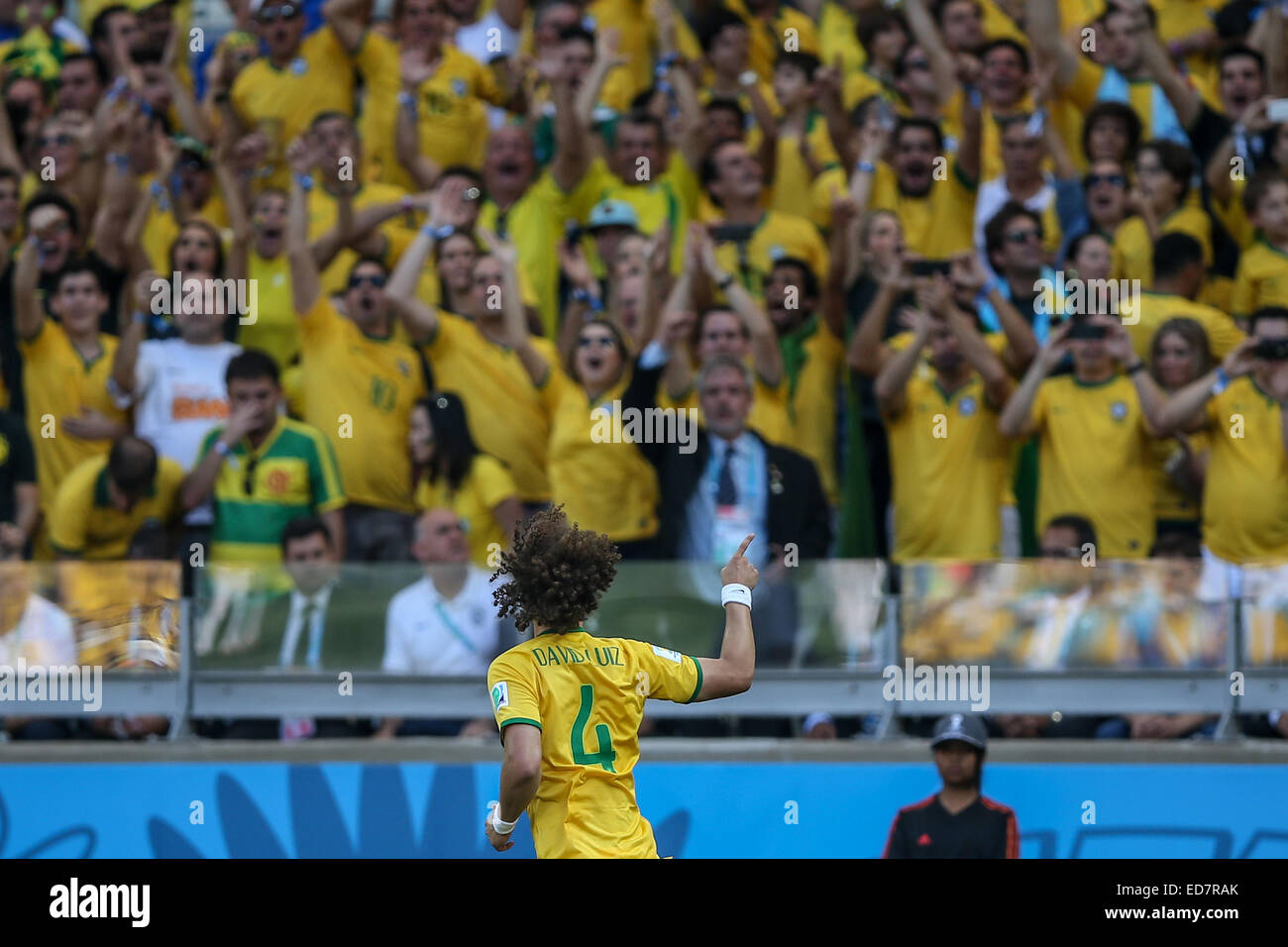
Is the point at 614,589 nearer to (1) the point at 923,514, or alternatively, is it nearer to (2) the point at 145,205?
(1) the point at 923,514

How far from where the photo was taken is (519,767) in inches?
172

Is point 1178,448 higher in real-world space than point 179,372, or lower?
lower

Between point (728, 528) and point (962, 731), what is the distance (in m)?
1.62

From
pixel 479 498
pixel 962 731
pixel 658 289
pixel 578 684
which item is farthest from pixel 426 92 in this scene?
pixel 578 684

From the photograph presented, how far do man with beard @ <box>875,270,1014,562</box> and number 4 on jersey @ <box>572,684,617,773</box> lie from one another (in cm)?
404

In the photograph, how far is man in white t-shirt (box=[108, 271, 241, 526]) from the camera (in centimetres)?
891

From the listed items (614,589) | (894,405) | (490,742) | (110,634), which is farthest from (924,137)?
(110,634)

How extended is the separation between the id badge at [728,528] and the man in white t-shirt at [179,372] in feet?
8.20

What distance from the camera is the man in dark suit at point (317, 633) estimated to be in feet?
25.7

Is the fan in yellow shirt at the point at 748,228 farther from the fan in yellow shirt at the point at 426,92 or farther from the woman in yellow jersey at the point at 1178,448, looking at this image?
the woman in yellow jersey at the point at 1178,448

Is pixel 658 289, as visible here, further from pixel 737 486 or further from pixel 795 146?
pixel 795 146

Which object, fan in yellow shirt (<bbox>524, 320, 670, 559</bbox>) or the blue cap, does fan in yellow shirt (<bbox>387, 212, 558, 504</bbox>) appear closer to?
fan in yellow shirt (<bbox>524, 320, 670, 559</bbox>)

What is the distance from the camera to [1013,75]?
9867mm

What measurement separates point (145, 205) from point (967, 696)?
16.2 ft
